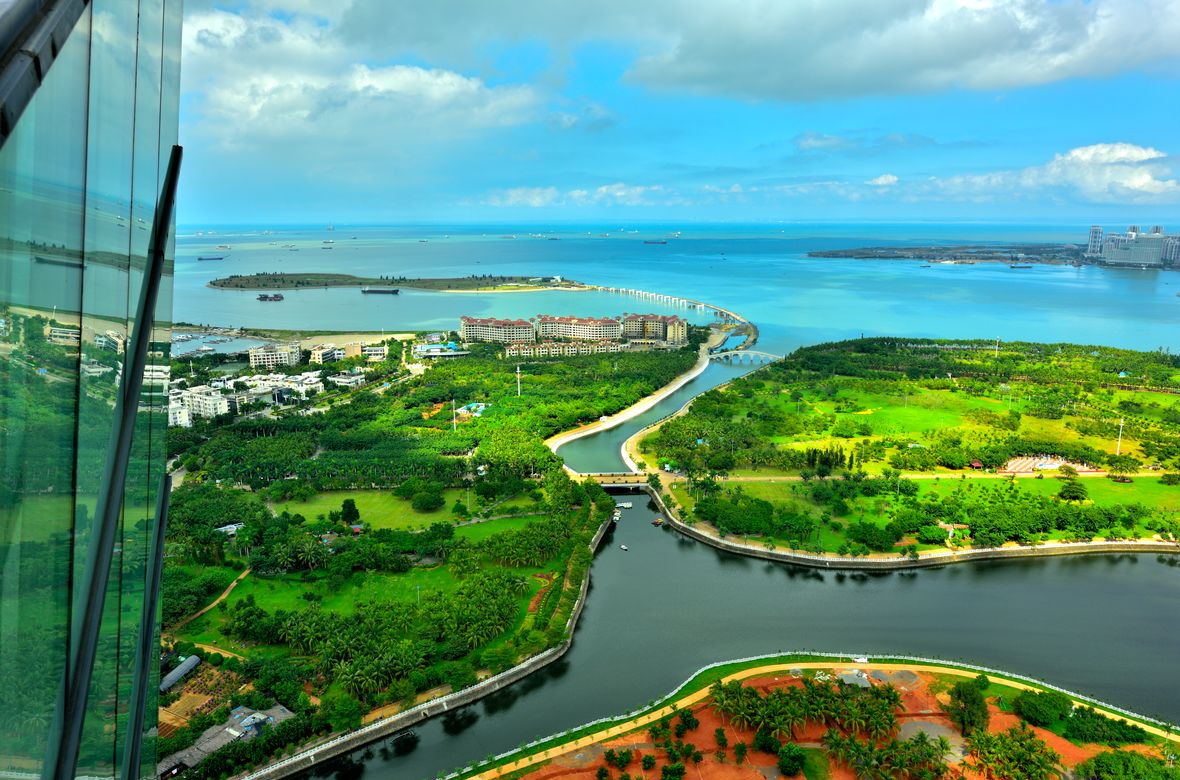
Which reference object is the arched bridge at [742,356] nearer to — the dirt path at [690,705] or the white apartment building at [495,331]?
the white apartment building at [495,331]

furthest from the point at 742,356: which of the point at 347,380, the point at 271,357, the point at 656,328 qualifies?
the point at 271,357

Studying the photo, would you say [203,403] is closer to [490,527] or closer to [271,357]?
[271,357]

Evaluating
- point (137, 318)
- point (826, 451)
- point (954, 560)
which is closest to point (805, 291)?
point (826, 451)

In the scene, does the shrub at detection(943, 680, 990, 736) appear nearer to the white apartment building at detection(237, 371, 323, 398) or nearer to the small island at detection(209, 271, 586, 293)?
the white apartment building at detection(237, 371, 323, 398)

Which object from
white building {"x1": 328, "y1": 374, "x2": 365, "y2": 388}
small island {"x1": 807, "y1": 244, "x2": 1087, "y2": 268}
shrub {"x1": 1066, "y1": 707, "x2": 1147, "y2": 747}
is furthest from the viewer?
small island {"x1": 807, "y1": 244, "x2": 1087, "y2": 268}

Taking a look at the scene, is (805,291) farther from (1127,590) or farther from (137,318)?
(137,318)

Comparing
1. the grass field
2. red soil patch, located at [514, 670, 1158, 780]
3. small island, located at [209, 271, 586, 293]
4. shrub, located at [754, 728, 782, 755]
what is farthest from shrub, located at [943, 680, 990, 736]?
small island, located at [209, 271, 586, 293]
